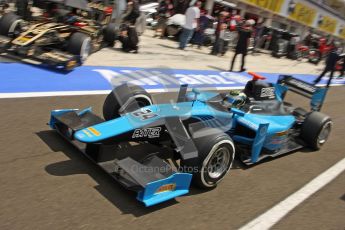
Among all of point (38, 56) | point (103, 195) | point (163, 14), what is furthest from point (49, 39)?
point (163, 14)

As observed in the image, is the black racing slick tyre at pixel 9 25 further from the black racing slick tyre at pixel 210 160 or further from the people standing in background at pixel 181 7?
the people standing in background at pixel 181 7

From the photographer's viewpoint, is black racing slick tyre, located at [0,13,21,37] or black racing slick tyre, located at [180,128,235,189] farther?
black racing slick tyre, located at [0,13,21,37]

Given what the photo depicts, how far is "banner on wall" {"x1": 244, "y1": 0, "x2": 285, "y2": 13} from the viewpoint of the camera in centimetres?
2615

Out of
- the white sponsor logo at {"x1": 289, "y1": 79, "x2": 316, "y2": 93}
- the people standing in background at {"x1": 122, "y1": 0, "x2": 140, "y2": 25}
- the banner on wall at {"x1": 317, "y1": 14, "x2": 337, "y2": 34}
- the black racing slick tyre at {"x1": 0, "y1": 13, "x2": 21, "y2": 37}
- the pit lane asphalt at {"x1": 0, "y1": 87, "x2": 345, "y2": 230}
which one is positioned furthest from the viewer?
the banner on wall at {"x1": 317, "y1": 14, "x2": 337, "y2": 34}

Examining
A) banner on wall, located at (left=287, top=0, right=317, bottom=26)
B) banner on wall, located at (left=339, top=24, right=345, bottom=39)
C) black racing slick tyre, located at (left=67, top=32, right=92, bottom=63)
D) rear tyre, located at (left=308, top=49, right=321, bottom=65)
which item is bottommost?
rear tyre, located at (left=308, top=49, right=321, bottom=65)

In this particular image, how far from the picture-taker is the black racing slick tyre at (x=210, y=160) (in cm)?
407

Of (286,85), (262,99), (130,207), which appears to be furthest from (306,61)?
(130,207)

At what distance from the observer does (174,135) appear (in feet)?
13.3

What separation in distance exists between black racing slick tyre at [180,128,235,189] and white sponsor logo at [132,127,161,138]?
0.41 m

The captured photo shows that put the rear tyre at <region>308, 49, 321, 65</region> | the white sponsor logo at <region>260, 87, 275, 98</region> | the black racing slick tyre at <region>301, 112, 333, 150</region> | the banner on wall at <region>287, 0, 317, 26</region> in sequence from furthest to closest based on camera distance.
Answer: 1. the banner on wall at <region>287, 0, 317, 26</region>
2. the rear tyre at <region>308, 49, 321, 65</region>
3. the black racing slick tyre at <region>301, 112, 333, 150</region>
4. the white sponsor logo at <region>260, 87, 275, 98</region>

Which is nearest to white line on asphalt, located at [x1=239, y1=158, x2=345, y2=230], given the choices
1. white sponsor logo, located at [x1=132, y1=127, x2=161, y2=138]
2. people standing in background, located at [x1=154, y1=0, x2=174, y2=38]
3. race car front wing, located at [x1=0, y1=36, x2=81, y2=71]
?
white sponsor logo, located at [x1=132, y1=127, x2=161, y2=138]

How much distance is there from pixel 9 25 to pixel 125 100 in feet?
18.2

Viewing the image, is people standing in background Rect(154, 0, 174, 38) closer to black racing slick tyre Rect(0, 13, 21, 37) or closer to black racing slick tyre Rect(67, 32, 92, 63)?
black racing slick tyre Rect(67, 32, 92, 63)

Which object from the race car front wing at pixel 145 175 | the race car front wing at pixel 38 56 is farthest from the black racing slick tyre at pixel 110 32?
the race car front wing at pixel 145 175
